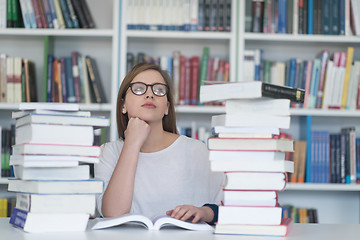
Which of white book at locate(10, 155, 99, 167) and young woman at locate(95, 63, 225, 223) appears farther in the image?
young woman at locate(95, 63, 225, 223)

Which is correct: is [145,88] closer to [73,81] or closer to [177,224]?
[177,224]

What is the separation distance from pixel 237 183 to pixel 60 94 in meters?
1.98

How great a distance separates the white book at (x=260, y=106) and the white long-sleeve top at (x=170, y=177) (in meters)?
0.68

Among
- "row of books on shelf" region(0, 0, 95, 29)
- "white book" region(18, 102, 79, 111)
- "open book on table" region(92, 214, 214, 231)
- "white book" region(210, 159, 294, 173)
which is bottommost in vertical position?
"open book on table" region(92, 214, 214, 231)

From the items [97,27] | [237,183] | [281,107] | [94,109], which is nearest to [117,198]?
[237,183]

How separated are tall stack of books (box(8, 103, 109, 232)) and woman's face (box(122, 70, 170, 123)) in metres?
0.50

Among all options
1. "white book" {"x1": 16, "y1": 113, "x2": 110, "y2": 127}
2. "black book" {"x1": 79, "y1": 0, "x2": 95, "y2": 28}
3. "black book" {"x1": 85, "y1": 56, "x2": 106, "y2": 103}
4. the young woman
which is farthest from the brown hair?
"black book" {"x1": 79, "y1": 0, "x2": 95, "y2": 28}

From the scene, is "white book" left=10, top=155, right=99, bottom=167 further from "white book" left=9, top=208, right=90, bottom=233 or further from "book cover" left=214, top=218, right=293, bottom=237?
"book cover" left=214, top=218, right=293, bottom=237

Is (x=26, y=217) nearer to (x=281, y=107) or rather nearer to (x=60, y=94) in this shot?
(x=281, y=107)

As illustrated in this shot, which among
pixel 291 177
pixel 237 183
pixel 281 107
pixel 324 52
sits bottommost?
pixel 291 177

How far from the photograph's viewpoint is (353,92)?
3.07m

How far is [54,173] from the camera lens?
126 centimetres

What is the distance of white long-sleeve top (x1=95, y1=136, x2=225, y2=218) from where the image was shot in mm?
1891

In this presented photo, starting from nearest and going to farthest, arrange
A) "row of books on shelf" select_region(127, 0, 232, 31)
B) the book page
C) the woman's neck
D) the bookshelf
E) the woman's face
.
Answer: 1. the book page
2. the woman's face
3. the woman's neck
4. "row of books on shelf" select_region(127, 0, 232, 31)
5. the bookshelf
